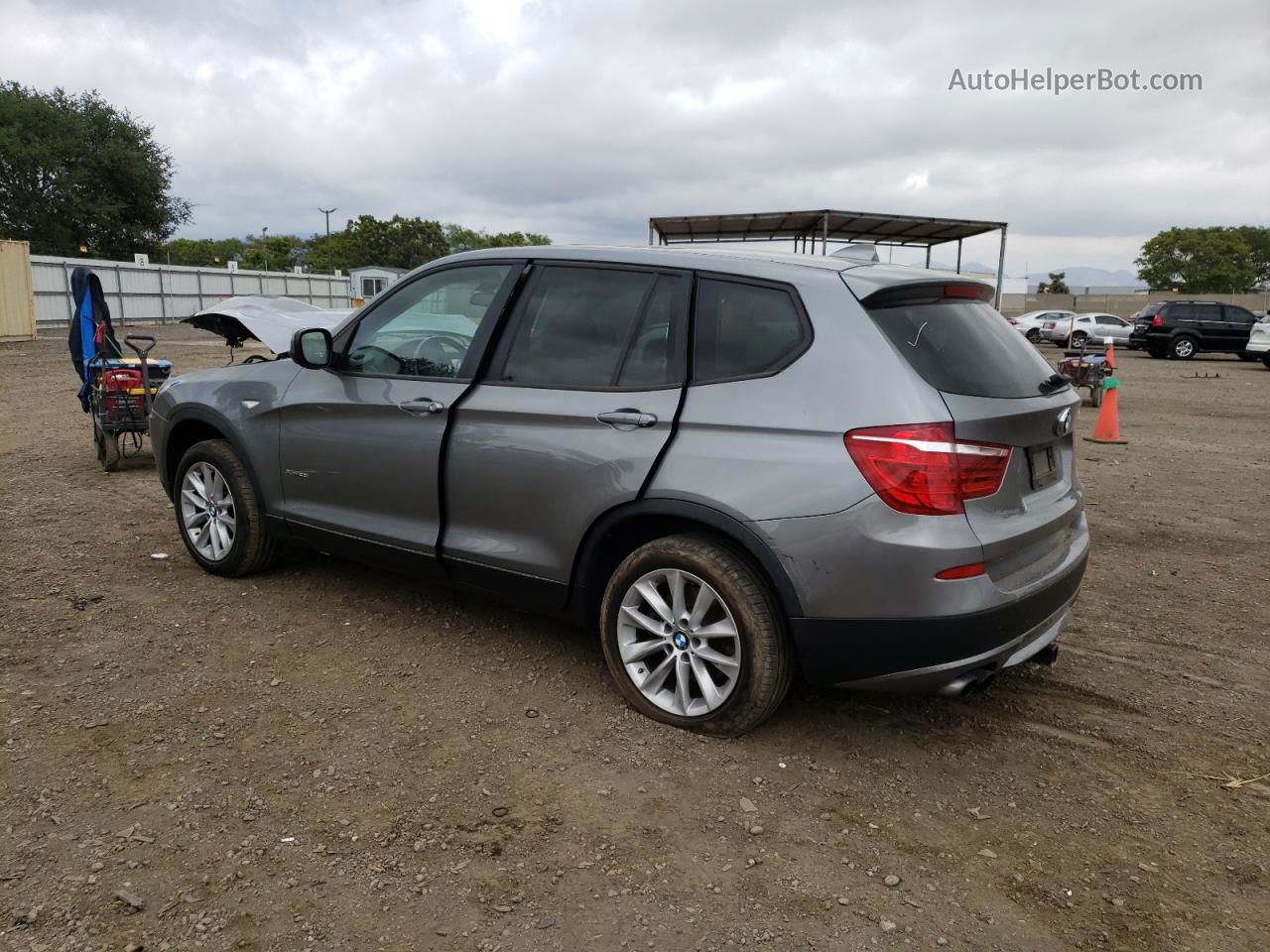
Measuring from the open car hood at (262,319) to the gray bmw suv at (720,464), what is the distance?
612cm

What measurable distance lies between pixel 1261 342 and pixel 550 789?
26077mm

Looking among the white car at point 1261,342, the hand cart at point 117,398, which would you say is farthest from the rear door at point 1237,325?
the hand cart at point 117,398

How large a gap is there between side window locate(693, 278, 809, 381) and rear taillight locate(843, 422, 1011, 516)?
452mm

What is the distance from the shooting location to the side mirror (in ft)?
14.4

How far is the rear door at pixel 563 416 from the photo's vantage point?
3393 mm

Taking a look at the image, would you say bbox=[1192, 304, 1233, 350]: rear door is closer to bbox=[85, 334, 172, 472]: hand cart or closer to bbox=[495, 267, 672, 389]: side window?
bbox=[85, 334, 172, 472]: hand cart

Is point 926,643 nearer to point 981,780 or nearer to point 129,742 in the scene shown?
point 981,780

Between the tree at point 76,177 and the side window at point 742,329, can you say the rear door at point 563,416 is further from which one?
the tree at point 76,177

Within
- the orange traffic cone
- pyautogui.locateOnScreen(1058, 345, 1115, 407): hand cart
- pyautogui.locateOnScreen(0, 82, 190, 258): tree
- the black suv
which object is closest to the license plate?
the orange traffic cone

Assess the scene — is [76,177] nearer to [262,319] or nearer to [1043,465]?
[262,319]

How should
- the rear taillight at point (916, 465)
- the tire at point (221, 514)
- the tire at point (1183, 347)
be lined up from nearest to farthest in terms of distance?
the rear taillight at point (916, 465)
the tire at point (221, 514)
the tire at point (1183, 347)

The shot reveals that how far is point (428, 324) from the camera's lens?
426cm

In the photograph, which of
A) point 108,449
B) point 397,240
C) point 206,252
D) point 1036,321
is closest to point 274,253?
point 206,252

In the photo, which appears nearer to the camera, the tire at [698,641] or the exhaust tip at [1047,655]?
the tire at [698,641]
